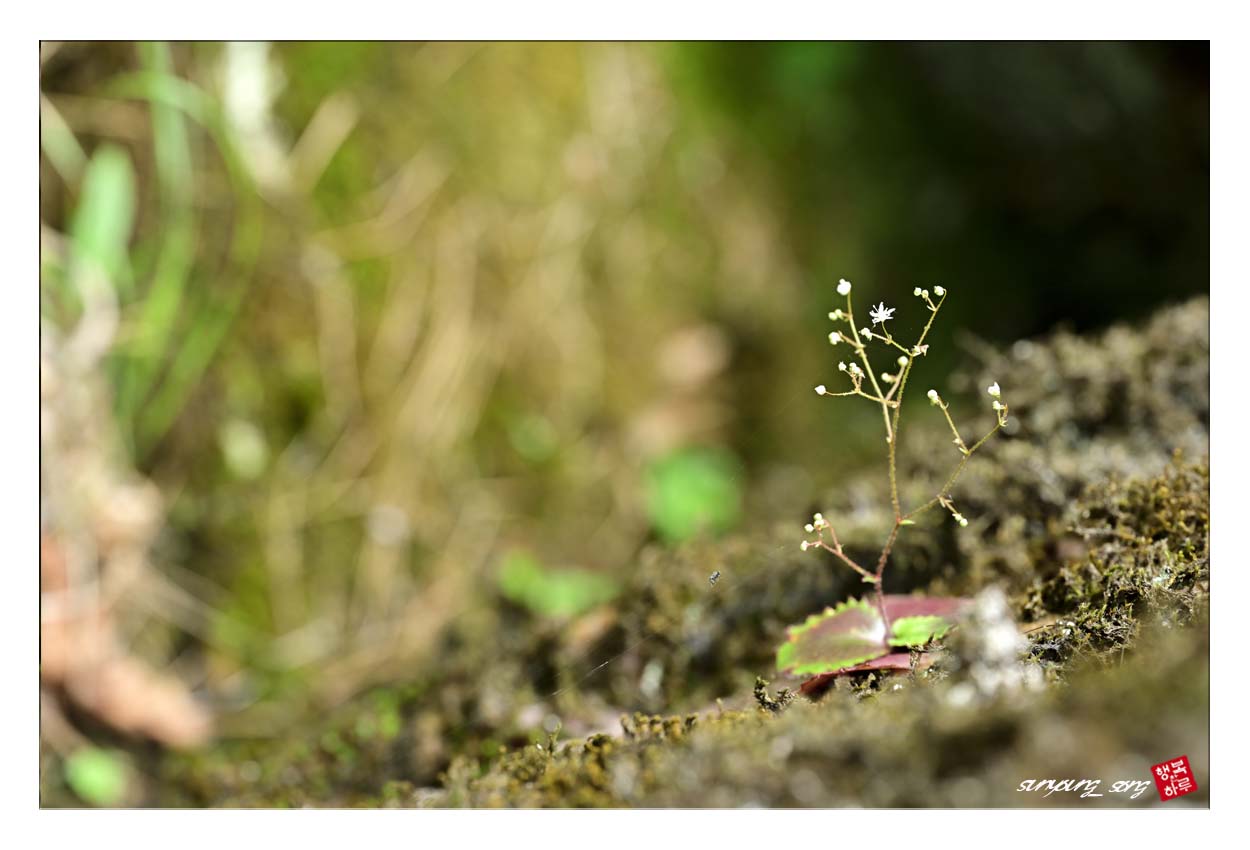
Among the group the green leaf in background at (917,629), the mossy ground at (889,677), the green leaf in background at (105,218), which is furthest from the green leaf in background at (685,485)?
the green leaf in background at (917,629)

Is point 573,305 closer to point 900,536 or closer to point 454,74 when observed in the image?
point 454,74

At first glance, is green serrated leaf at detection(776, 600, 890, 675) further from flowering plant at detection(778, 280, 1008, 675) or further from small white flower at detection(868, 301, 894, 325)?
small white flower at detection(868, 301, 894, 325)

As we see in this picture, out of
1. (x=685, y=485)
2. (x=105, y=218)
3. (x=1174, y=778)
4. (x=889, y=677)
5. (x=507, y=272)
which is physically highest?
(x=507, y=272)

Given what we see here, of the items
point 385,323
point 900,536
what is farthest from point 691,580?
point 385,323

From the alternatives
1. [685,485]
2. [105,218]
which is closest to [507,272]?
[685,485]

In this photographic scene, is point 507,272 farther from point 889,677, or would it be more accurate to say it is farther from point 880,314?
point 889,677
